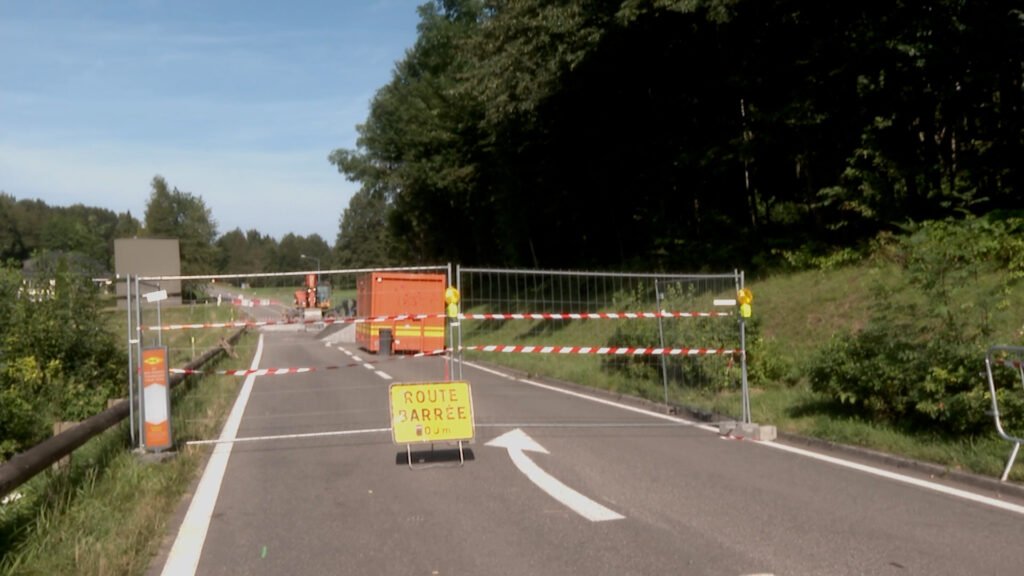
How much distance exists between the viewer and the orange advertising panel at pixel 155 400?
984 centimetres

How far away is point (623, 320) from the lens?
16797 millimetres

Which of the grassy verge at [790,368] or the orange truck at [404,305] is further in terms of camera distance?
the orange truck at [404,305]

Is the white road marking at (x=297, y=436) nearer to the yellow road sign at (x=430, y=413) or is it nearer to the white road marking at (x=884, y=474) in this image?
the yellow road sign at (x=430, y=413)

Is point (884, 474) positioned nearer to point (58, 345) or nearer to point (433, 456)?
→ point (433, 456)

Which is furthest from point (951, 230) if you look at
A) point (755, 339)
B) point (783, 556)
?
point (783, 556)

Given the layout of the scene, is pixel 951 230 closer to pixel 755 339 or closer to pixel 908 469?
pixel 755 339

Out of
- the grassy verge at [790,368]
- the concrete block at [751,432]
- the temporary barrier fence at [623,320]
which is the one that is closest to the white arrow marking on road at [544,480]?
the temporary barrier fence at [623,320]

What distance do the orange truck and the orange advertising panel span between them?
15781mm

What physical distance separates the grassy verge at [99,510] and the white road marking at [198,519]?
0.47 ft

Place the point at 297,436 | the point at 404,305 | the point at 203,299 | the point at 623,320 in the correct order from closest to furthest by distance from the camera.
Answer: the point at 297,436 < the point at 203,299 < the point at 623,320 < the point at 404,305

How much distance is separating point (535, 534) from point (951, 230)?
12710 mm

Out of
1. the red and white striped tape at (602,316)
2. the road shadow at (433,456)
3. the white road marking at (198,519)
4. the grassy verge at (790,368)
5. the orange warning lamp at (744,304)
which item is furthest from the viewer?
the red and white striped tape at (602,316)

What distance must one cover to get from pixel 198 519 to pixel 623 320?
10255 mm

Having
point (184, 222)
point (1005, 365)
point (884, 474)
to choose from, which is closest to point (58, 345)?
A: point (884, 474)
